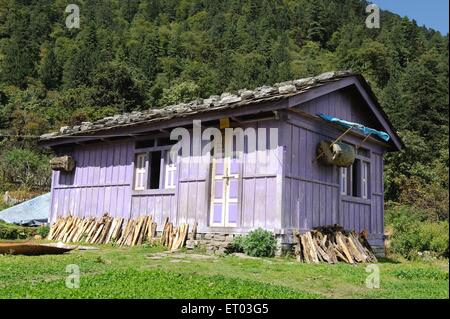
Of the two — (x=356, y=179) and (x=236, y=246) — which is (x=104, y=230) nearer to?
(x=236, y=246)

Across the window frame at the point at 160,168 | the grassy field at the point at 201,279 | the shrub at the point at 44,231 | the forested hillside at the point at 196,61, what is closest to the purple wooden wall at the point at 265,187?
the window frame at the point at 160,168

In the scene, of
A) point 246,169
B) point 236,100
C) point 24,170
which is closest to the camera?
point 236,100

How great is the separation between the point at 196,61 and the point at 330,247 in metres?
73.9

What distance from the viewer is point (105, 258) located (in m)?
10.3

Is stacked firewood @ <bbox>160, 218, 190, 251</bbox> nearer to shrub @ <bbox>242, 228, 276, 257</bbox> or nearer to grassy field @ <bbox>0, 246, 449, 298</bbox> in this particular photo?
grassy field @ <bbox>0, 246, 449, 298</bbox>

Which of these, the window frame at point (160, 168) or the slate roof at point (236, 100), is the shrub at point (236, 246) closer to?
the window frame at point (160, 168)

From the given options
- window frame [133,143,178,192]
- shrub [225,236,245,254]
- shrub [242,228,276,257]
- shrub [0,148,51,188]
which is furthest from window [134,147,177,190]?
shrub [0,148,51,188]

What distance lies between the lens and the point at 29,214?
20297 millimetres

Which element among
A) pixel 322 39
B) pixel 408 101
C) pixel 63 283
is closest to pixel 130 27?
pixel 322 39

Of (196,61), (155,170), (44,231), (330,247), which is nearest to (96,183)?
(155,170)

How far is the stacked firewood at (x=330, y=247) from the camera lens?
10855mm

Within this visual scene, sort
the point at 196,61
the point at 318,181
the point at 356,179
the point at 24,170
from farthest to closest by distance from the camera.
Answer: the point at 196,61
the point at 24,170
the point at 356,179
the point at 318,181
